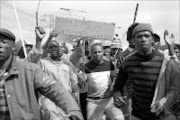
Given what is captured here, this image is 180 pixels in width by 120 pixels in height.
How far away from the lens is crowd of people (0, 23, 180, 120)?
2748 millimetres

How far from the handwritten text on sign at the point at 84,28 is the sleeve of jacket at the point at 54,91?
3.73m

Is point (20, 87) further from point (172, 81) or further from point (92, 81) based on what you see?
point (92, 81)

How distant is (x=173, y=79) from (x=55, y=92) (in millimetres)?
1712

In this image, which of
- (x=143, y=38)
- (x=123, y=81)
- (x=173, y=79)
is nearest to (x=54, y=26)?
(x=123, y=81)

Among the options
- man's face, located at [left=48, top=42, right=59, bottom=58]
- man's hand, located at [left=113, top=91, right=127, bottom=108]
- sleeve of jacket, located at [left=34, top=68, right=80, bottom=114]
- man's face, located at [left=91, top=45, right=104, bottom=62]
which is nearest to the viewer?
sleeve of jacket, located at [left=34, top=68, right=80, bottom=114]

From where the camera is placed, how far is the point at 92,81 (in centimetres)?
579

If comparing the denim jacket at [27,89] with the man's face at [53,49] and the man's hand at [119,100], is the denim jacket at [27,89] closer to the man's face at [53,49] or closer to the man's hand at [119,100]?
the man's hand at [119,100]

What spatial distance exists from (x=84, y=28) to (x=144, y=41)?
3.02m

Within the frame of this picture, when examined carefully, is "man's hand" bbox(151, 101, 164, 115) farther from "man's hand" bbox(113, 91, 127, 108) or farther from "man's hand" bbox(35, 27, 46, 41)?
"man's hand" bbox(35, 27, 46, 41)

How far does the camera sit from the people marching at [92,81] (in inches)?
108

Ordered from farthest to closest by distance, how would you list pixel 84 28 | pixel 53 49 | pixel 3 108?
1. pixel 84 28
2. pixel 53 49
3. pixel 3 108

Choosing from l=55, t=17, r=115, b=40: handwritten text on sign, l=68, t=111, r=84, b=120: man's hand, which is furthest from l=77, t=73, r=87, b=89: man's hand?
l=68, t=111, r=84, b=120: man's hand

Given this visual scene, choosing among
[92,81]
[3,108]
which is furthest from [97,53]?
[3,108]

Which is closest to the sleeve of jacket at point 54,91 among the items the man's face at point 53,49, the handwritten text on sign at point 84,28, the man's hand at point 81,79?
the man's face at point 53,49
